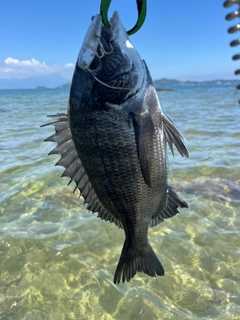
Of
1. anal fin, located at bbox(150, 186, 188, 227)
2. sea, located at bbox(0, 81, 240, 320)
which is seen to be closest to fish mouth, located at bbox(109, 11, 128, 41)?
anal fin, located at bbox(150, 186, 188, 227)

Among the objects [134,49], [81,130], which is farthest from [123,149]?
[134,49]

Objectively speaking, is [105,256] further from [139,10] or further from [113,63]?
[139,10]

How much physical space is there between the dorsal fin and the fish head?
38cm

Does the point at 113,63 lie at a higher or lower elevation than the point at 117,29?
lower

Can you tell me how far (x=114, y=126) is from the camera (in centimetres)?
228

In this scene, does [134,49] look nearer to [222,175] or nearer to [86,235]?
[86,235]

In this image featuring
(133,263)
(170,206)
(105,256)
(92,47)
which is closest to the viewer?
(92,47)

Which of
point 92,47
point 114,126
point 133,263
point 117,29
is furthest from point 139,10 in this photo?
point 133,263

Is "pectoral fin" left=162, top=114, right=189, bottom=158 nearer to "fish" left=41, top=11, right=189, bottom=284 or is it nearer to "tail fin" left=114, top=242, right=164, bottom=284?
"fish" left=41, top=11, right=189, bottom=284

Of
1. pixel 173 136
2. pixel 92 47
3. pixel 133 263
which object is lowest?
pixel 133 263

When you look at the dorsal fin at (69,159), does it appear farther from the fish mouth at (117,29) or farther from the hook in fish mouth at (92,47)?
the fish mouth at (117,29)

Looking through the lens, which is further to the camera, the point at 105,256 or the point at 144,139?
the point at 105,256

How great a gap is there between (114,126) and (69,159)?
18.3 inches

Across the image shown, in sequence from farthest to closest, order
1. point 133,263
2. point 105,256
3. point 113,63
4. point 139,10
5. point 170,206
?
point 105,256 → point 133,263 → point 170,206 → point 113,63 → point 139,10
